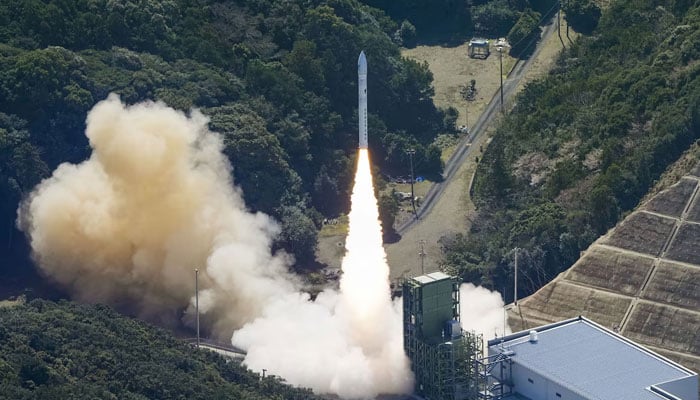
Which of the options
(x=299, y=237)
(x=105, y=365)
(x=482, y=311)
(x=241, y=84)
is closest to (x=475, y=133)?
(x=241, y=84)

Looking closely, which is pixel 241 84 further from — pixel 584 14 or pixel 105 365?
pixel 105 365

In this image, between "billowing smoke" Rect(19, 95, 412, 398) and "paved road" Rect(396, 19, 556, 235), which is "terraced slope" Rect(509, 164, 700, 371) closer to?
"billowing smoke" Rect(19, 95, 412, 398)

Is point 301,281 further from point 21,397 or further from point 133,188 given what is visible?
point 21,397

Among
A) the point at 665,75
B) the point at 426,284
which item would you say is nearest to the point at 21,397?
the point at 426,284

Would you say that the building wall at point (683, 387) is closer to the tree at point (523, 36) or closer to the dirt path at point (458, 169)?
the dirt path at point (458, 169)

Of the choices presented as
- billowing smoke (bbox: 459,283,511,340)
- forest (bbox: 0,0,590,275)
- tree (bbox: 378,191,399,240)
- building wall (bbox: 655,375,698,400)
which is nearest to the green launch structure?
billowing smoke (bbox: 459,283,511,340)
